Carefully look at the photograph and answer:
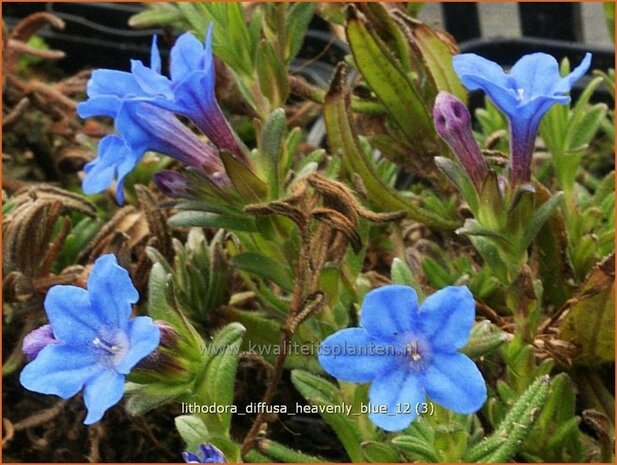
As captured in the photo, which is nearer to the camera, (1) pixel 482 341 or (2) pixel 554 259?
(1) pixel 482 341

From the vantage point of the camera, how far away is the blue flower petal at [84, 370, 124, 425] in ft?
2.25

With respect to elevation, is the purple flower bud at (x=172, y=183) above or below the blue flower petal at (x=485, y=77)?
below

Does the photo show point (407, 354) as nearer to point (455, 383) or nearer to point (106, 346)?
point (455, 383)

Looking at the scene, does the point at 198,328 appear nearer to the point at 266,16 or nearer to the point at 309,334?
the point at 309,334

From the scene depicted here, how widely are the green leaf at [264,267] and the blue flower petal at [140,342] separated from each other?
0.73 feet

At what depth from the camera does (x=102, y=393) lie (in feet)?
2.30

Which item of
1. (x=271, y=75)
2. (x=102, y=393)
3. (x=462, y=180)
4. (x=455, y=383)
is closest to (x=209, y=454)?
(x=102, y=393)

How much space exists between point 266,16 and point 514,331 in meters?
0.48

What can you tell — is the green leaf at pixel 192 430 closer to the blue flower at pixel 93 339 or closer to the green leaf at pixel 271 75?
the blue flower at pixel 93 339

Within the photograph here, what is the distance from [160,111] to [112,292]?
0.66ft

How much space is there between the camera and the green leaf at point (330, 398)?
0.86m

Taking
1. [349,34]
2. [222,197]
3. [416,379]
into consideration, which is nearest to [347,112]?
[349,34]

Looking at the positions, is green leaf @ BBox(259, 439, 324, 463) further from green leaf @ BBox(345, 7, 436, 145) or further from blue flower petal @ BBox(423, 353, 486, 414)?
green leaf @ BBox(345, 7, 436, 145)

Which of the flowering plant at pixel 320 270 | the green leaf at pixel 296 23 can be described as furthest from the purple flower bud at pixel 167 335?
the green leaf at pixel 296 23
